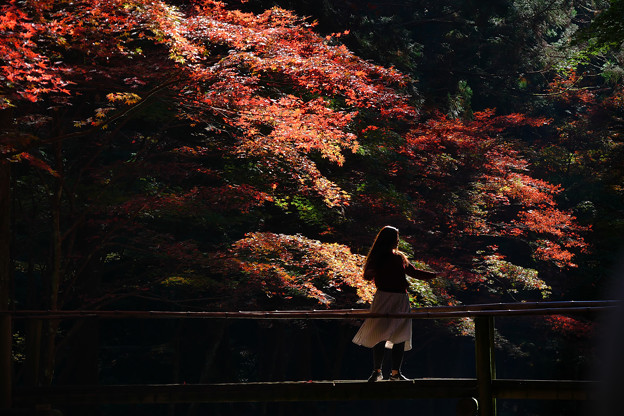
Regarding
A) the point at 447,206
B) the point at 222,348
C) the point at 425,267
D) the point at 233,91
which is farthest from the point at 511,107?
the point at 233,91

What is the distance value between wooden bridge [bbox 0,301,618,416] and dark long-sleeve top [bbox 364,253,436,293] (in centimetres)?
34

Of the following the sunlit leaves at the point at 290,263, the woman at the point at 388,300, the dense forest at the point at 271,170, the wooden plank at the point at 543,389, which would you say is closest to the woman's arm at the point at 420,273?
the woman at the point at 388,300

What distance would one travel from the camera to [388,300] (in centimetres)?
596

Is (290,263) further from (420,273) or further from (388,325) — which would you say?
(420,273)

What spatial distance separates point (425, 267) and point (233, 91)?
642 centimetres

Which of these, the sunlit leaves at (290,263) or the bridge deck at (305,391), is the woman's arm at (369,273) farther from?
the sunlit leaves at (290,263)

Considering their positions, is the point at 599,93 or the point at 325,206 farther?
the point at 599,93

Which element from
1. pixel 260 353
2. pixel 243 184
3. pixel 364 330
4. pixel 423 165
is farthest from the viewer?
pixel 260 353

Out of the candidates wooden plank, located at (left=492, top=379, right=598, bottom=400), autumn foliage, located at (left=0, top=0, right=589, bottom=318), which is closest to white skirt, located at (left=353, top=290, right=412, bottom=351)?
wooden plank, located at (left=492, top=379, right=598, bottom=400)

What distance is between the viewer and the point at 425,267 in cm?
1416

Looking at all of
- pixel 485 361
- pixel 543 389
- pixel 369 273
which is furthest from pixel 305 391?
pixel 543 389

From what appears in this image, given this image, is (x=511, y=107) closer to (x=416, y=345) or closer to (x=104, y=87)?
(x=416, y=345)

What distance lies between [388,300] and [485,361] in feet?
3.29

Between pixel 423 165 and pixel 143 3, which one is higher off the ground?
pixel 143 3
